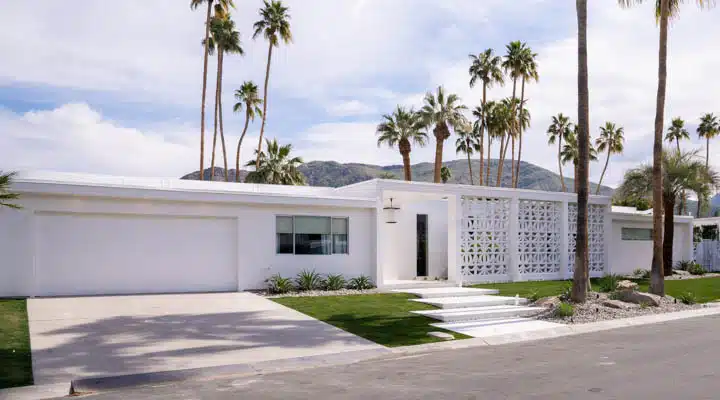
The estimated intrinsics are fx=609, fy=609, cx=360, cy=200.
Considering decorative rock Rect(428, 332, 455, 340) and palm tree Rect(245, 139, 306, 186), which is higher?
palm tree Rect(245, 139, 306, 186)

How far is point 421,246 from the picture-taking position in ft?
77.2

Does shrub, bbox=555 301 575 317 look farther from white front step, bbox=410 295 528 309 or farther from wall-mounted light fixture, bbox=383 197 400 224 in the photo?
wall-mounted light fixture, bbox=383 197 400 224

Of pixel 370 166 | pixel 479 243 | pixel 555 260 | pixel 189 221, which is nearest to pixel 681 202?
pixel 555 260

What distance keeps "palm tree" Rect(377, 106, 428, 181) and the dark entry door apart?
1291 centimetres

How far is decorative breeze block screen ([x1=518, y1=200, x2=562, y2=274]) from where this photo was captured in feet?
74.5

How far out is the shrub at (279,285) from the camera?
56.7ft

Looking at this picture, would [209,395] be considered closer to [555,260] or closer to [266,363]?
[266,363]

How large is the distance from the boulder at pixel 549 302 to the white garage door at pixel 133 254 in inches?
330

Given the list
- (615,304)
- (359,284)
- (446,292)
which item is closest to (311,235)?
(359,284)

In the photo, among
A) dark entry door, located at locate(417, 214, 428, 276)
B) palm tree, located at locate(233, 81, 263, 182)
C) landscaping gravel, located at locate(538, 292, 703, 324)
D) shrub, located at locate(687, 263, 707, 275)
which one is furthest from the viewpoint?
palm tree, located at locate(233, 81, 263, 182)

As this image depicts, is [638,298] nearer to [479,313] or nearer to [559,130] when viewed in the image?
[479,313]

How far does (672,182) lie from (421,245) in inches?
470

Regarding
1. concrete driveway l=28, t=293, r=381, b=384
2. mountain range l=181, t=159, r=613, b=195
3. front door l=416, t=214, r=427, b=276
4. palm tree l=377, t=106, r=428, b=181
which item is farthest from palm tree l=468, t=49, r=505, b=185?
mountain range l=181, t=159, r=613, b=195

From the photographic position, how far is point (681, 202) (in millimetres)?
28312
